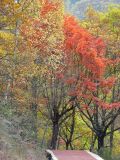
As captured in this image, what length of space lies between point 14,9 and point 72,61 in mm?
9793

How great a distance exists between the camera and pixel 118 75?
26016 mm

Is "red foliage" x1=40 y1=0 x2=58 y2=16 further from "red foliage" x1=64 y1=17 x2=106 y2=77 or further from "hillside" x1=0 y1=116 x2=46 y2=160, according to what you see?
"hillside" x1=0 y1=116 x2=46 y2=160

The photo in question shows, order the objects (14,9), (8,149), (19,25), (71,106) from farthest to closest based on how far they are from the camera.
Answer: (71,106) → (19,25) → (14,9) → (8,149)

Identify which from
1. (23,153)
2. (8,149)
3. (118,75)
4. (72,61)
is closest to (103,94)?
(118,75)

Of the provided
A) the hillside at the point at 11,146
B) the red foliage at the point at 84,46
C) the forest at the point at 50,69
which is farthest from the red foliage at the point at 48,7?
the hillside at the point at 11,146

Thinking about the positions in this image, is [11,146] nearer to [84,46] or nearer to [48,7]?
[48,7]

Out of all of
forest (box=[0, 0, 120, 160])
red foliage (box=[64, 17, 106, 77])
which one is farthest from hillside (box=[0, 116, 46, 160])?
red foliage (box=[64, 17, 106, 77])

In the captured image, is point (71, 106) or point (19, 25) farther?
point (71, 106)

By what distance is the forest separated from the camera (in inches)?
640

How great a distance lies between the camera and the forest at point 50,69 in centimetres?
1625

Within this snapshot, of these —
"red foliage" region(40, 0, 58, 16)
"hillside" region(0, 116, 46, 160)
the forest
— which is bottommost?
"hillside" region(0, 116, 46, 160)

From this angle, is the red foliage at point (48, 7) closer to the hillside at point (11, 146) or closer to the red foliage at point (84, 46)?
the red foliage at point (84, 46)

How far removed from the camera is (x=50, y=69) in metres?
22.0

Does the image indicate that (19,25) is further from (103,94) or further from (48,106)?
(103,94)
